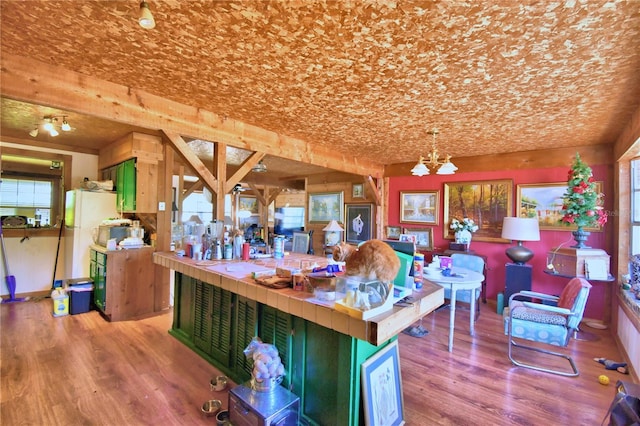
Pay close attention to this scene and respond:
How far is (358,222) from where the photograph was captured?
5875 mm

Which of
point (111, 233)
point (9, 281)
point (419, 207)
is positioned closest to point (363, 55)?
point (111, 233)

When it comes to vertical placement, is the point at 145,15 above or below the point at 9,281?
above

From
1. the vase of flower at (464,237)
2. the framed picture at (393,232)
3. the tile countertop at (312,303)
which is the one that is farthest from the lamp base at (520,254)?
the tile countertop at (312,303)

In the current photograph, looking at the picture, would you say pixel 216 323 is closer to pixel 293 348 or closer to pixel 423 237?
pixel 293 348

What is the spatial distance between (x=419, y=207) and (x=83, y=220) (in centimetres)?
530

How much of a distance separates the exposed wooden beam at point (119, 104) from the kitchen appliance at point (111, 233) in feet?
6.21

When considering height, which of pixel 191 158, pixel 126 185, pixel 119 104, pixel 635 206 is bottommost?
pixel 635 206

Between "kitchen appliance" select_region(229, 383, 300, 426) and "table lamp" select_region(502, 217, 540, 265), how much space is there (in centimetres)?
350

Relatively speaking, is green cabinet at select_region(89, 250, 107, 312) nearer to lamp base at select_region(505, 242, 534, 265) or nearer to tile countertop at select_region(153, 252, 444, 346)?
tile countertop at select_region(153, 252, 444, 346)

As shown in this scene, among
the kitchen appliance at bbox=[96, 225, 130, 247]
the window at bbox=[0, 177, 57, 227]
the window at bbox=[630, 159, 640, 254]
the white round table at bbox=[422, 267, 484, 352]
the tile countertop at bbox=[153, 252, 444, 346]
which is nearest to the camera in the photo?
the tile countertop at bbox=[153, 252, 444, 346]

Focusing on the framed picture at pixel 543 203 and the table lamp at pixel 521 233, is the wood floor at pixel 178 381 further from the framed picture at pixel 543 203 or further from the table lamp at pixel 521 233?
the framed picture at pixel 543 203

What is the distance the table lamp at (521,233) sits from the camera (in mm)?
3635

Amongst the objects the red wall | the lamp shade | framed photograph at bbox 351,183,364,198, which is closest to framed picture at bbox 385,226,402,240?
the red wall

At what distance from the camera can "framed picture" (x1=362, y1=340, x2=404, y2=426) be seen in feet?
4.92
